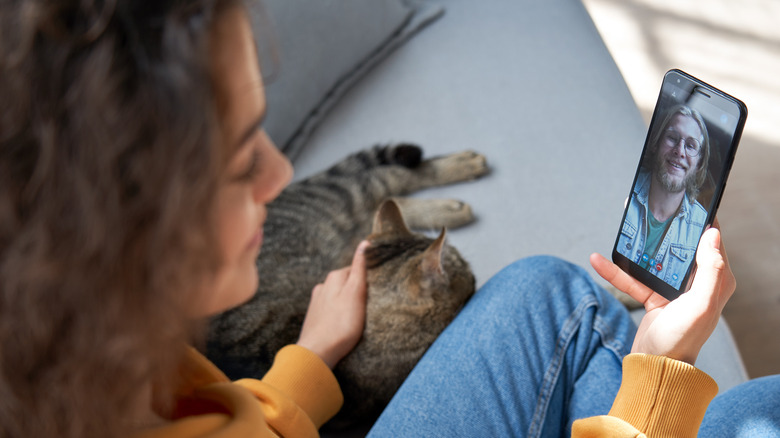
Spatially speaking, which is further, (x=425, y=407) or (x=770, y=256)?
(x=770, y=256)

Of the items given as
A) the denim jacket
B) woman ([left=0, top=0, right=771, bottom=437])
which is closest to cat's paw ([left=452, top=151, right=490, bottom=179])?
the denim jacket

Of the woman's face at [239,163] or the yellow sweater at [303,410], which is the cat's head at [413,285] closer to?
the yellow sweater at [303,410]

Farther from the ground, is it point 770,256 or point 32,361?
point 32,361

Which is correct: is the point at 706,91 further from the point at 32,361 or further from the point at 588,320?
the point at 32,361

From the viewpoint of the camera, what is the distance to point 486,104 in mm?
Result: 1390

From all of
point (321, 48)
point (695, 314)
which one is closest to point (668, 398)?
point (695, 314)

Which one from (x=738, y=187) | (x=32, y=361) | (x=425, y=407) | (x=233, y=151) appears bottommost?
(x=425, y=407)

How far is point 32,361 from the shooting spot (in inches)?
16.0

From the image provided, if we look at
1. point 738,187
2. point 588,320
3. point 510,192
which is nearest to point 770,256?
point 738,187

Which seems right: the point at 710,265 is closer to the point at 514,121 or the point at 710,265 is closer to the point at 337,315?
the point at 337,315

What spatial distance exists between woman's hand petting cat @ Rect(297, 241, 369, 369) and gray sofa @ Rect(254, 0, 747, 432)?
0.25 m

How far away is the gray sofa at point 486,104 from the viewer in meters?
1.22

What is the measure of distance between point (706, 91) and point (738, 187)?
1.16m

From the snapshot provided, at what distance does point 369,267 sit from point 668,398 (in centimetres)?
58
